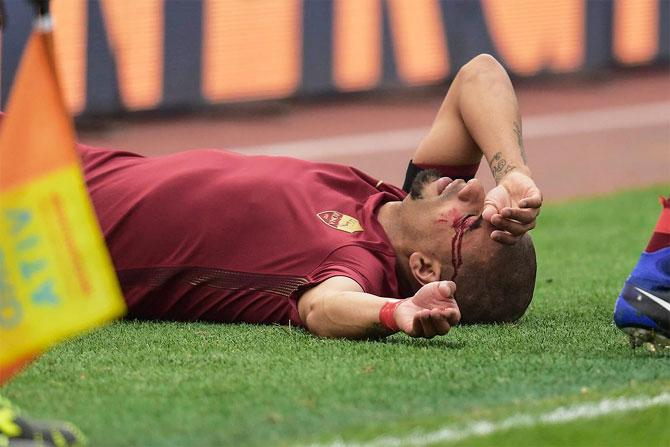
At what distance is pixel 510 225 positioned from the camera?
14.5 ft

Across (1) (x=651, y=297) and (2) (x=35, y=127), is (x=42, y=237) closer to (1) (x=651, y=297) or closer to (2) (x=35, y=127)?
(2) (x=35, y=127)

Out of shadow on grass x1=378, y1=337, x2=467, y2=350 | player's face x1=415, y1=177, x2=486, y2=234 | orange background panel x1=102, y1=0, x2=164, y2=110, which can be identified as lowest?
orange background panel x1=102, y1=0, x2=164, y2=110

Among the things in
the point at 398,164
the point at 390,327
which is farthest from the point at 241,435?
the point at 398,164

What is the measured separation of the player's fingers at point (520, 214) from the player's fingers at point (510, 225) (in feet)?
0.08

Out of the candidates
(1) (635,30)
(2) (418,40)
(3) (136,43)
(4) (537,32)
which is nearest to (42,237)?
(3) (136,43)

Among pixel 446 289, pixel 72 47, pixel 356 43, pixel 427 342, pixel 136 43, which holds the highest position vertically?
pixel 446 289

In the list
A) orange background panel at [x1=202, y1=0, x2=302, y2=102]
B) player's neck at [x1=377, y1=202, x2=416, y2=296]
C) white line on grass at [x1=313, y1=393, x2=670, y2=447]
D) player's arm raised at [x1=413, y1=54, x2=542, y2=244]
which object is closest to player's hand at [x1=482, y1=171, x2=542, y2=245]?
player's arm raised at [x1=413, y1=54, x2=542, y2=244]

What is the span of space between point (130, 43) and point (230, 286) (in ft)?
26.4

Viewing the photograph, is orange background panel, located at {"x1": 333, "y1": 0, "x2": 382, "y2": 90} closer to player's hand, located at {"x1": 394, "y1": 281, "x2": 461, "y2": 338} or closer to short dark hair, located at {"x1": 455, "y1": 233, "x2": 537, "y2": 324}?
short dark hair, located at {"x1": 455, "y1": 233, "x2": 537, "y2": 324}

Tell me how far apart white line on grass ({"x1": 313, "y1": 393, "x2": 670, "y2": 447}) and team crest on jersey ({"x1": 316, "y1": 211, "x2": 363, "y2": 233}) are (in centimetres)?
139

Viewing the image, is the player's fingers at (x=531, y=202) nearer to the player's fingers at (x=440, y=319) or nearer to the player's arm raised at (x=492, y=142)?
the player's arm raised at (x=492, y=142)

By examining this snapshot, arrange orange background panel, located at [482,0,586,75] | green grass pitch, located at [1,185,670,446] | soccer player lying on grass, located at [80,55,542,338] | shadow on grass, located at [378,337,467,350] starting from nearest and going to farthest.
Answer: green grass pitch, located at [1,185,670,446] < shadow on grass, located at [378,337,467,350] < soccer player lying on grass, located at [80,55,542,338] < orange background panel, located at [482,0,586,75]

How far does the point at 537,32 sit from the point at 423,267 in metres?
10.3

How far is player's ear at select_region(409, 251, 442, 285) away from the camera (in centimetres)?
462
